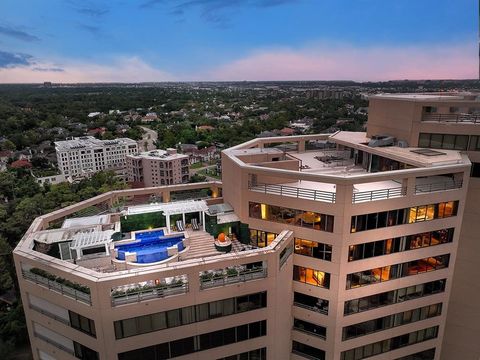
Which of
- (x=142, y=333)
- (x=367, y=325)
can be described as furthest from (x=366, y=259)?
(x=142, y=333)

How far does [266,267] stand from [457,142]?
711 inches

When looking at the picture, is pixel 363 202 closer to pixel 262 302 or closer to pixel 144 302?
pixel 262 302

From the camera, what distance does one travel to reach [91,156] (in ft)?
392

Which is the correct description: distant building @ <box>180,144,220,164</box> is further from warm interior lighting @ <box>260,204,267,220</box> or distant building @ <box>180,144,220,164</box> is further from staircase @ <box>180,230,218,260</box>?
warm interior lighting @ <box>260,204,267,220</box>

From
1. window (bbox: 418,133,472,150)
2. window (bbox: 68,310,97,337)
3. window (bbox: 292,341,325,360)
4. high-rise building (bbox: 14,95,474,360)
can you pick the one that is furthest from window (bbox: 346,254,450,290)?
window (bbox: 68,310,97,337)

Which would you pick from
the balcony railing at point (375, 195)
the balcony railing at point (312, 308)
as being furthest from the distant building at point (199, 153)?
the balcony railing at point (375, 195)

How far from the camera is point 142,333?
19.2 metres

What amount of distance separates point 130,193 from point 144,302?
13.4 meters

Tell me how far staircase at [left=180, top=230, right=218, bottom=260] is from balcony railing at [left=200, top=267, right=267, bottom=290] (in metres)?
2.58

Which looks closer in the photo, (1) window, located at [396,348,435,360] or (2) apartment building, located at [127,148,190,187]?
(1) window, located at [396,348,435,360]

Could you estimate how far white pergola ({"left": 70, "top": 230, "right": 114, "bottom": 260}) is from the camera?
21.2m

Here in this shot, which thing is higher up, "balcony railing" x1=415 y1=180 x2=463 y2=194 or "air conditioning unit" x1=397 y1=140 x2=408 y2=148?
"air conditioning unit" x1=397 y1=140 x2=408 y2=148

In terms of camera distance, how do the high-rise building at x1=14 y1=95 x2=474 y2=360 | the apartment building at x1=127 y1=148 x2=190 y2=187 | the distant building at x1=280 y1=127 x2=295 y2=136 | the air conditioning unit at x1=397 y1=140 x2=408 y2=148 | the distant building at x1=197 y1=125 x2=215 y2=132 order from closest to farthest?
the high-rise building at x1=14 y1=95 x2=474 y2=360 < the air conditioning unit at x1=397 y1=140 x2=408 y2=148 < the apartment building at x1=127 y1=148 x2=190 y2=187 < the distant building at x1=280 y1=127 x2=295 y2=136 < the distant building at x1=197 y1=125 x2=215 y2=132

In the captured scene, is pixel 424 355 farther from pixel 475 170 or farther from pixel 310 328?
pixel 475 170
